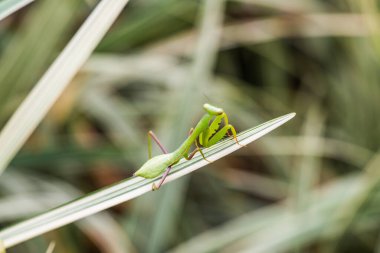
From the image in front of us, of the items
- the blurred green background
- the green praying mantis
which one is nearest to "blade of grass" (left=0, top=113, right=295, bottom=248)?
the green praying mantis

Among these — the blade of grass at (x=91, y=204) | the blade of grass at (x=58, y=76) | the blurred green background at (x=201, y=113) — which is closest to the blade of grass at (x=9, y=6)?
the blade of grass at (x=58, y=76)

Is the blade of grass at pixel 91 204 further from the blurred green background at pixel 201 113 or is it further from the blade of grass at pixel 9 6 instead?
the blurred green background at pixel 201 113

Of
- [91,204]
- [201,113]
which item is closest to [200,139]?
[91,204]

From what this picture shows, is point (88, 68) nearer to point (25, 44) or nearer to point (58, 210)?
point (25, 44)

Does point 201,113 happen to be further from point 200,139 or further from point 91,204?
point 91,204

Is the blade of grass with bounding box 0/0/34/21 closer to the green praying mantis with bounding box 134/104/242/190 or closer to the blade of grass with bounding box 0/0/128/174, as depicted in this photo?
the blade of grass with bounding box 0/0/128/174

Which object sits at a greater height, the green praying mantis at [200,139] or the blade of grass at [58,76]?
the blade of grass at [58,76]

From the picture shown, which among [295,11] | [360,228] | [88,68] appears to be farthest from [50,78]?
[295,11]

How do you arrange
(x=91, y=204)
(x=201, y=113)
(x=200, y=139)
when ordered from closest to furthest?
(x=91, y=204) → (x=200, y=139) → (x=201, y=113)
